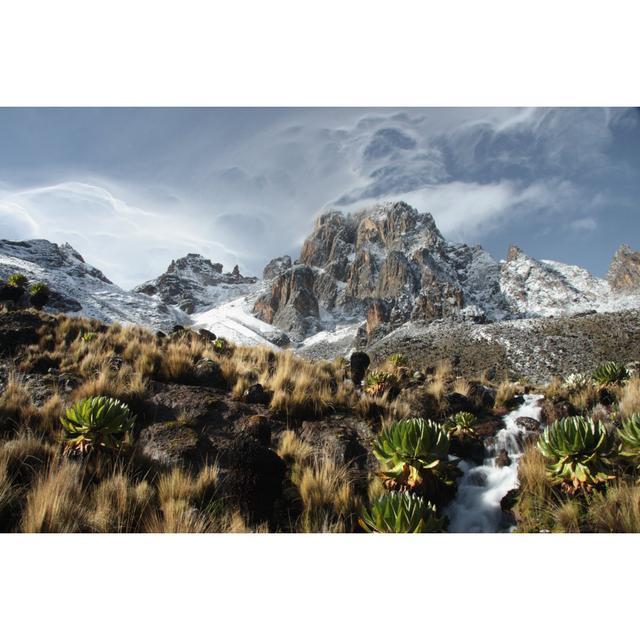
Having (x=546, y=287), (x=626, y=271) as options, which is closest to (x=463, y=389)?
(x=546, y=287)

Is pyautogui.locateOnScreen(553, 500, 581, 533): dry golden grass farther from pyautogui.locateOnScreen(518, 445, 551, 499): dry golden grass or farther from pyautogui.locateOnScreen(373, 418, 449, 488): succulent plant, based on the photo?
pyautogui.locateOnScreen(373, 418, 449, 488): succulent plant

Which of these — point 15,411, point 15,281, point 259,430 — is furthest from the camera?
point 15,281

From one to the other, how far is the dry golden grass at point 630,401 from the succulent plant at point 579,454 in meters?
2.40

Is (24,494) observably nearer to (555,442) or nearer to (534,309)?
(555,442)

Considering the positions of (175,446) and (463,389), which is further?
(463,389)

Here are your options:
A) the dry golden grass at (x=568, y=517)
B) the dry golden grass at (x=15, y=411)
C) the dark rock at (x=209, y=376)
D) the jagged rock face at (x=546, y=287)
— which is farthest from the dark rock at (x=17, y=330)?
the jagged rock face at (x=546, y=287)

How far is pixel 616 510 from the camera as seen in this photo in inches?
108

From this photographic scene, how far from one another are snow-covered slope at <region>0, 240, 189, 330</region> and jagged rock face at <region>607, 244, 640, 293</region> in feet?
619

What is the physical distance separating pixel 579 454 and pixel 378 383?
4.30m

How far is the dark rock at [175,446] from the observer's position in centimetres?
396

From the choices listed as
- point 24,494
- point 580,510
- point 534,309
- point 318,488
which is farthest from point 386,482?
point 534,309

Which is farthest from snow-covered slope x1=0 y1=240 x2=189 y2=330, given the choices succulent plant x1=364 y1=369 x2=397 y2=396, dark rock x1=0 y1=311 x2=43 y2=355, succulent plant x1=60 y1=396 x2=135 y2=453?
succulent plant x1=60 y1=396 x2=135 y2=453

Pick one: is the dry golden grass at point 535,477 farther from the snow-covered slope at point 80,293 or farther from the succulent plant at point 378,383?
the snow-covered slope at point 80,293

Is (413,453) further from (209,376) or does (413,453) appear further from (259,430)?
(209,376)
